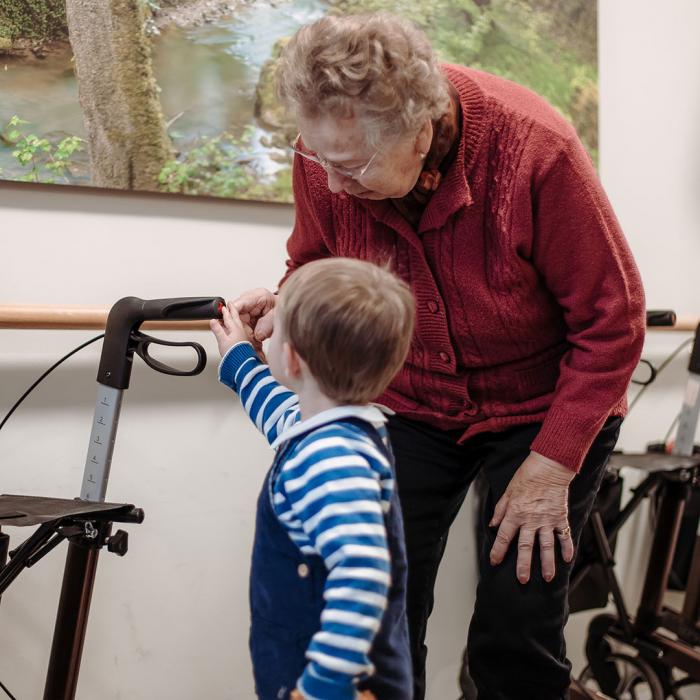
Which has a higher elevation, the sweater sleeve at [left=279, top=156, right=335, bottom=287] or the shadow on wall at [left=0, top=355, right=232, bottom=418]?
the sweater sleeve at [left=279, top=156, right=335, bottom=287]

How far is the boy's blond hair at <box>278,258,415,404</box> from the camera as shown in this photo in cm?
83

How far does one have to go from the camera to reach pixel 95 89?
1.40 meters

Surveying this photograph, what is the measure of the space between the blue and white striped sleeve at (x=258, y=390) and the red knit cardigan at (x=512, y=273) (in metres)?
0.23

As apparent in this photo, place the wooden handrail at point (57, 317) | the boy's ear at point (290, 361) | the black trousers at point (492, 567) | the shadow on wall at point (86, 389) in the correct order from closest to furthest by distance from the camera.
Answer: the boy's ear at point (290, 361)
the black trousers at point (492, 567)
the wooden handrail at point (57, 317)
the shadow on wall at point (86, 389)

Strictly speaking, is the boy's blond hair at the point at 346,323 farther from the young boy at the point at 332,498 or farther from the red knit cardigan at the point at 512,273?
the red knit cardigan at the point at 512,273

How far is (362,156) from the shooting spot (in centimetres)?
96

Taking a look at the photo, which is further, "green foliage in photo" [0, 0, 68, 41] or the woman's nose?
"green foliage in photo" [0, 0, 68, 41]

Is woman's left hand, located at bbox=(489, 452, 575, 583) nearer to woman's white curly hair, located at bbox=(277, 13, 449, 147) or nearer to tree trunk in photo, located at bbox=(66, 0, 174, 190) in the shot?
woman's white curly hair, located at bbox=(277, 13, 449, 147)

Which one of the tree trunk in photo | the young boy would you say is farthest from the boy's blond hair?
the tree trunk in photo

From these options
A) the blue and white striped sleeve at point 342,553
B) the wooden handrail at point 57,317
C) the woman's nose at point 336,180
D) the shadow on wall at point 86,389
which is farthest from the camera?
the shadow on wall at point 86,389

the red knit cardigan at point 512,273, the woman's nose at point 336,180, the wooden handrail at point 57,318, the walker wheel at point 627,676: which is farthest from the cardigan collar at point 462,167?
the walker wheel at point 627,676

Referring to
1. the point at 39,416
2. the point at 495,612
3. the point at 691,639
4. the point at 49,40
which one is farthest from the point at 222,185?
the point at 691,639

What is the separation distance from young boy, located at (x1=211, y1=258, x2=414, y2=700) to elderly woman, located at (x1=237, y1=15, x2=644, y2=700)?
226 millimetres

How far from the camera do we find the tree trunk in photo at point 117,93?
138 cm
